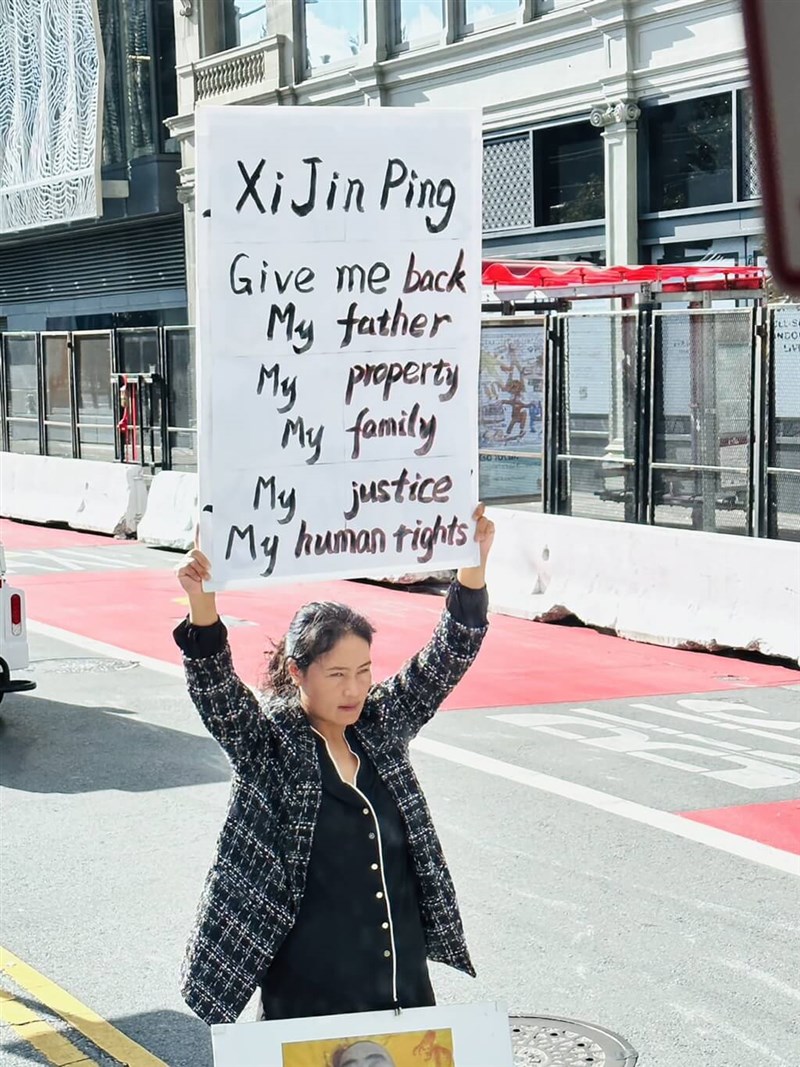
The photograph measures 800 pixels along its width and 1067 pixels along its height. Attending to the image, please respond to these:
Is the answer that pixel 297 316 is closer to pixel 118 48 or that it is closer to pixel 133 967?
pixel 133 967

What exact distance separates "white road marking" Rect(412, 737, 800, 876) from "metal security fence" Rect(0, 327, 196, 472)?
13255 millimetres

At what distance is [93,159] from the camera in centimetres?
3612

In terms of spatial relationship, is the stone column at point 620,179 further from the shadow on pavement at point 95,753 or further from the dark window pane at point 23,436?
the shadow on pavement at point 95,753

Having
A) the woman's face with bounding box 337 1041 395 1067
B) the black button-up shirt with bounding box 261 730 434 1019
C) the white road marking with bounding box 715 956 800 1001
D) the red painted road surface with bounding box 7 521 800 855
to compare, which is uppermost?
the black button-up shirt with bounding box 261 730 434 1019

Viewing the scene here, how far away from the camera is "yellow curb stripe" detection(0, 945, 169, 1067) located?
5.30 m

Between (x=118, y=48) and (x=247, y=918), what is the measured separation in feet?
114

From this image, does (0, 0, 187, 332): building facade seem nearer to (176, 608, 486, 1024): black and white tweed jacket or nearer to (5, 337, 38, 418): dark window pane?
(5, 337, 38, 418): dark window pane

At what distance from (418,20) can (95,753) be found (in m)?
19.0

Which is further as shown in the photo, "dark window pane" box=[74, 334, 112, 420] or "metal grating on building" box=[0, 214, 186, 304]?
"metal grating on building" box=[0, 214, 186, 304]

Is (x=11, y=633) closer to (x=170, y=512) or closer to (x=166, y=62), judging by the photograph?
(x=170, y=512)

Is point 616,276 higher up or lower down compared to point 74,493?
higher up

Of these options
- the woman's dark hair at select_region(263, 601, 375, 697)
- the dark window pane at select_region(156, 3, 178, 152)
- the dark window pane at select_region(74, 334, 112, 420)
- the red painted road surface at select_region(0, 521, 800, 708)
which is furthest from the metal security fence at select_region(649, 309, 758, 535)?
the dark window pane at select_region(156, 3, 178, 152)

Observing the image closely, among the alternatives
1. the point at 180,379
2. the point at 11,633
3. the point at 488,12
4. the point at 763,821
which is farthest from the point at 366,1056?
the point at 488,12

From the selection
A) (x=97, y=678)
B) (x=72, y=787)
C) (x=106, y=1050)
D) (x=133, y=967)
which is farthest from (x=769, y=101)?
(x=97, y=678)
